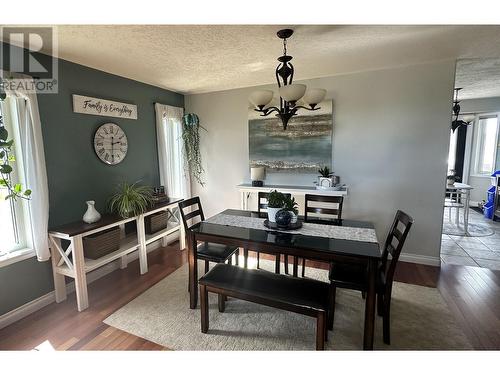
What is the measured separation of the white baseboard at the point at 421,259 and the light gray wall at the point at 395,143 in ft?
0.16

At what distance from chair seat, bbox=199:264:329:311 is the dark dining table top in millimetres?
288

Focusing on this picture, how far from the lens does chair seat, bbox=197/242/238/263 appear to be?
2338mm

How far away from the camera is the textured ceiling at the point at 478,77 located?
120 inches

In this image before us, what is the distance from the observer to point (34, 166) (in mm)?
2199

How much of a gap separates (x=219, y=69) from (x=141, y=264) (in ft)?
8.02

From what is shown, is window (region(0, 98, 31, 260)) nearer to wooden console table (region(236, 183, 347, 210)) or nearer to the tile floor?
wooden console table (region(236, 183, 347, 210))

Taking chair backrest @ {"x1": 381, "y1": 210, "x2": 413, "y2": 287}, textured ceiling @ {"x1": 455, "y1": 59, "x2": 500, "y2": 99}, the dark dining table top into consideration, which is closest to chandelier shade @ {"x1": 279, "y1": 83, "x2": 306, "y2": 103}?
the dark dining table top

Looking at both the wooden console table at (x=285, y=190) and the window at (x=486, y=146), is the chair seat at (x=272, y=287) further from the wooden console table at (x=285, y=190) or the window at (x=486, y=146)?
the window at (x=486, y=146)

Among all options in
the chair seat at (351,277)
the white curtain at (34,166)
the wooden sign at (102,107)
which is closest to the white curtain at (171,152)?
the wooden sign at (102,107)

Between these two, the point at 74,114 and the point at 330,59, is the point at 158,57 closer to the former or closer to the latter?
the point at 74,114

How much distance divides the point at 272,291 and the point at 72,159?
2.40 metres

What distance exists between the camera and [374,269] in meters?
1.61

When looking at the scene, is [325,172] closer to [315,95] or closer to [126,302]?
[315,95]

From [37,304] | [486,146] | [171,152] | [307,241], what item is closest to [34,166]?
[37,304]
